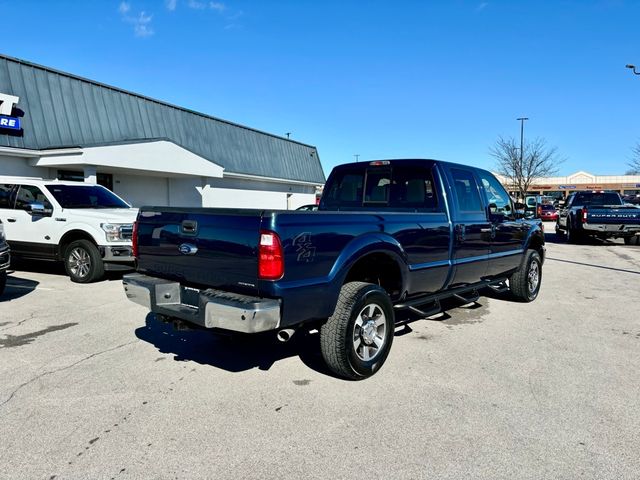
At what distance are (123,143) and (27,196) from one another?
611cm

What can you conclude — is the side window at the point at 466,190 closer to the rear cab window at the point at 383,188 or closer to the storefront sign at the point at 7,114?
the rear cab window at the point at 383,188

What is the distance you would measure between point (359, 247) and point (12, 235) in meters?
7.89

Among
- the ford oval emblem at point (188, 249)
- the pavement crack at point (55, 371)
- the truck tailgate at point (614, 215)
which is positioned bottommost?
the pavement crack at point (55, 371)

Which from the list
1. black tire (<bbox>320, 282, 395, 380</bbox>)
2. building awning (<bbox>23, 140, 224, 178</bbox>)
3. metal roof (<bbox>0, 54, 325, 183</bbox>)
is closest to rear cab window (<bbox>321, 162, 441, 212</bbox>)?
black tire (<bbox>320, 282, 395, 380</bbox>)

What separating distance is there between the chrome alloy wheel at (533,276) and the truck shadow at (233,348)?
12.5 ft

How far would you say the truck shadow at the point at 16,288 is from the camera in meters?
7.04

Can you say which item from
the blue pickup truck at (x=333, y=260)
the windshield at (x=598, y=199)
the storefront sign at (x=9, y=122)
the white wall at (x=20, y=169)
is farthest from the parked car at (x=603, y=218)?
the storefront sign at (x=9, y=122)

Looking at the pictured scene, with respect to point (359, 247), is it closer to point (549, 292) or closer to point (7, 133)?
point (549, 292)

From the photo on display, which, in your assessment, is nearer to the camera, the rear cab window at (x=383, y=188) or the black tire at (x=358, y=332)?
the black tire at (x=358, y=332)

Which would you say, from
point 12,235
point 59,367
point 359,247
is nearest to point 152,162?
point 12,235

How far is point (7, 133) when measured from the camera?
42.4 feet

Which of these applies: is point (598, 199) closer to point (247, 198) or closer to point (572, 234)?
point (572, 234)

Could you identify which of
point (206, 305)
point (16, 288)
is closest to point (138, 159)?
point (16, 288)

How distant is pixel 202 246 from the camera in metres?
3.66
